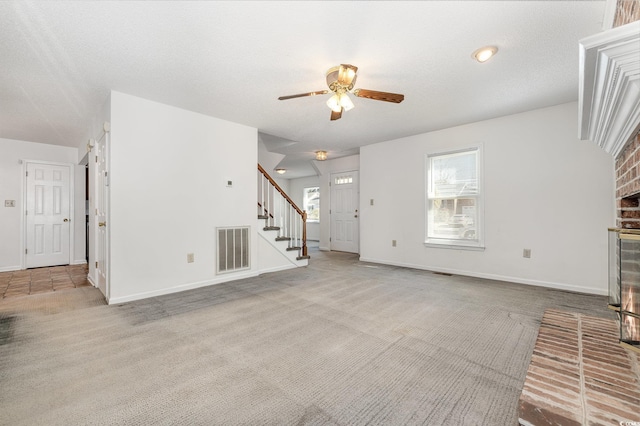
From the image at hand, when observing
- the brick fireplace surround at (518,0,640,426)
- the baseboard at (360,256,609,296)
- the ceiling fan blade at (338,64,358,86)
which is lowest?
the baseboard at (360,256,609,296)

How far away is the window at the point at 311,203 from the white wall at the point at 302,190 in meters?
0.14

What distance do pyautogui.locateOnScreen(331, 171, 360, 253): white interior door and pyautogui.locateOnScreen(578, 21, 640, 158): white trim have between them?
5.21m

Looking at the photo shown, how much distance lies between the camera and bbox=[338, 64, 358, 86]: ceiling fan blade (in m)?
2.47

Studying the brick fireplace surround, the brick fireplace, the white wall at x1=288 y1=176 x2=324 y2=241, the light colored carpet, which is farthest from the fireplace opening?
the white wall at x1=288 y1=176 x2=324 y2=241

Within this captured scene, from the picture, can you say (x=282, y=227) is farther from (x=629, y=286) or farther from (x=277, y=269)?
(x=629, y=286)

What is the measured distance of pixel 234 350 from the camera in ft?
6.75

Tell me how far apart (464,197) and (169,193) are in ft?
14.9

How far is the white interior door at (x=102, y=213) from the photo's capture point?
3.20 m

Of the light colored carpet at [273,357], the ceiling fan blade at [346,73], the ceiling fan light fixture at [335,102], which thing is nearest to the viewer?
the light colored carpet at [273,357]

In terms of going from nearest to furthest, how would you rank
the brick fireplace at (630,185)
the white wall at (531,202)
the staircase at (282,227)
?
the brick fireplace at (630,185), the white wall at (531,202), the staircase at (282,227)

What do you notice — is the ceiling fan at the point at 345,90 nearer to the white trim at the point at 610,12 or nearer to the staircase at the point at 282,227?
the white trim at the point at 610,12

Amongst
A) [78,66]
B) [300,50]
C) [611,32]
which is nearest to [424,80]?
[300,50]

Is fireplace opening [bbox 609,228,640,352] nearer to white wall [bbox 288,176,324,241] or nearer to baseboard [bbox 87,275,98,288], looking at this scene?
baseboard [bbox 87,275,98,288]

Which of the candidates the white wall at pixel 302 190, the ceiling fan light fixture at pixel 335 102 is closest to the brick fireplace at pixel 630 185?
the ceiling fan light fixture at pixel 335 102
